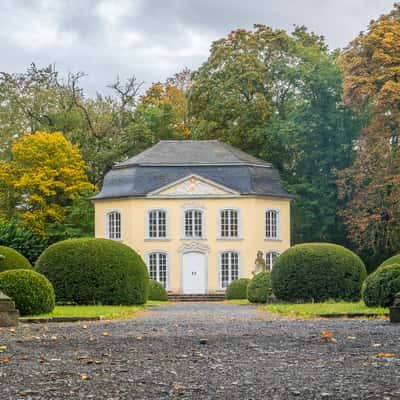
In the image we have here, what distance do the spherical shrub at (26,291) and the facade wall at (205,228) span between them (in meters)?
28.4

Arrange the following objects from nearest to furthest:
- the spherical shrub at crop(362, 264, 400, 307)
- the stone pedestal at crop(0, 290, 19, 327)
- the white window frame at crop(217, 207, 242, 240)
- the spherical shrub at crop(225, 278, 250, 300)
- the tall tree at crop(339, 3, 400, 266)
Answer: the stone pedestal at crop(0, 290, 19, 327), the spherical shrub at crop(362, 264, 400, 307), the tall tree at crop(339, 3, 400, 266), the spherical shrub at crop(225, 278, 250, 300), the white window frame at crop(217, 207, 242, 240)

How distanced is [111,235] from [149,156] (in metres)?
4.57

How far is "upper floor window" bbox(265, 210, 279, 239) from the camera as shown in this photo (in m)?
49.3

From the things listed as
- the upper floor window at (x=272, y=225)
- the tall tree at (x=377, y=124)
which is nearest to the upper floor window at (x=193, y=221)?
the upper floor window at (x=272, y=225)

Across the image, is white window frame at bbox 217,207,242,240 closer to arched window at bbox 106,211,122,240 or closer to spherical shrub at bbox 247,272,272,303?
arched window at bbox 106,211,122,240

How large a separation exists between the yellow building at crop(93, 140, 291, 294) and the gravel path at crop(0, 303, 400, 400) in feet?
112

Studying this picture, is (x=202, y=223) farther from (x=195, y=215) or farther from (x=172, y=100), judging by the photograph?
(x=172, y=100)

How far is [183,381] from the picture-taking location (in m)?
8.30

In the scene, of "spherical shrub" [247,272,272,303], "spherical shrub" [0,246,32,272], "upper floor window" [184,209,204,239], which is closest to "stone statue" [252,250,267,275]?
"upper floor window" [184,209,204,239]

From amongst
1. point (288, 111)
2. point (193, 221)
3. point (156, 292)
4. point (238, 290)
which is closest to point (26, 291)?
point (156, 292)

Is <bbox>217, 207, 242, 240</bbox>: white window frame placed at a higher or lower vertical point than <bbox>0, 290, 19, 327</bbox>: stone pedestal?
higher

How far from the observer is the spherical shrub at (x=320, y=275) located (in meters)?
26.9

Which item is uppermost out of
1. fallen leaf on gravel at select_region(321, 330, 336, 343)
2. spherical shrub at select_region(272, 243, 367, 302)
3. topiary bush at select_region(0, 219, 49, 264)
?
topiary bush at select_region(0, 219, 49, 264)

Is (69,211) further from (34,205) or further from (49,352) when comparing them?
(49,352)
